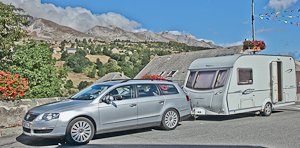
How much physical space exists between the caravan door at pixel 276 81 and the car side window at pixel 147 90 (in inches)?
250

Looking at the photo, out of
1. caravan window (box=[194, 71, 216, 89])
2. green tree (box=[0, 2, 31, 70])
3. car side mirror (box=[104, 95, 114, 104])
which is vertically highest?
green tree (box=[0, 2, 31, 70])

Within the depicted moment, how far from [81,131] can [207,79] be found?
602 cm

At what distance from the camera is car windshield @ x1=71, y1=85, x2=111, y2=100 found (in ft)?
24.9

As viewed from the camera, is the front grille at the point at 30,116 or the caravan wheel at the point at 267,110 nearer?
the front grille at the point at 30,116

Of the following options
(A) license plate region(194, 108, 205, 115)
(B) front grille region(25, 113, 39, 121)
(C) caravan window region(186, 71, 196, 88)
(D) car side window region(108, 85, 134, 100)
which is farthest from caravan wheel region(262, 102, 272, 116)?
(B) front grille region(25, 113, 39, 121)

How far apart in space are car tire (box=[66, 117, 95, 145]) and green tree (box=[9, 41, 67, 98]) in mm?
4645

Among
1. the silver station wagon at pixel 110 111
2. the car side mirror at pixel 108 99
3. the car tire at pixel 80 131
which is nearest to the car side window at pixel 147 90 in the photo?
the silver station wagon at pixel 110 111

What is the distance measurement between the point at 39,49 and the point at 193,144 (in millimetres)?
8065

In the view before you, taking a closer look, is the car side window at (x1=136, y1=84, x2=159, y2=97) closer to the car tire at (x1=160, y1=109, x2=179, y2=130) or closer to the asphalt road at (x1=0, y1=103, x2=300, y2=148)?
the car tire at (x1=160, y1=109, x2=179, y2=130)

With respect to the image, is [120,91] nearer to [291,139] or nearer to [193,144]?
[193,144]

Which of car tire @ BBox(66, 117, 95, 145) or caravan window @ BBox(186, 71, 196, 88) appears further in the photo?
caravan window @ BBox(186, 71, 196, 88)

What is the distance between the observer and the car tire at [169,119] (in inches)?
337

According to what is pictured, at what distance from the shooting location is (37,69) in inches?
433

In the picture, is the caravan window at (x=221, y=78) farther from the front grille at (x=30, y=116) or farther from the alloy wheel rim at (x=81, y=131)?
the front grille at (x=30, y=116)
